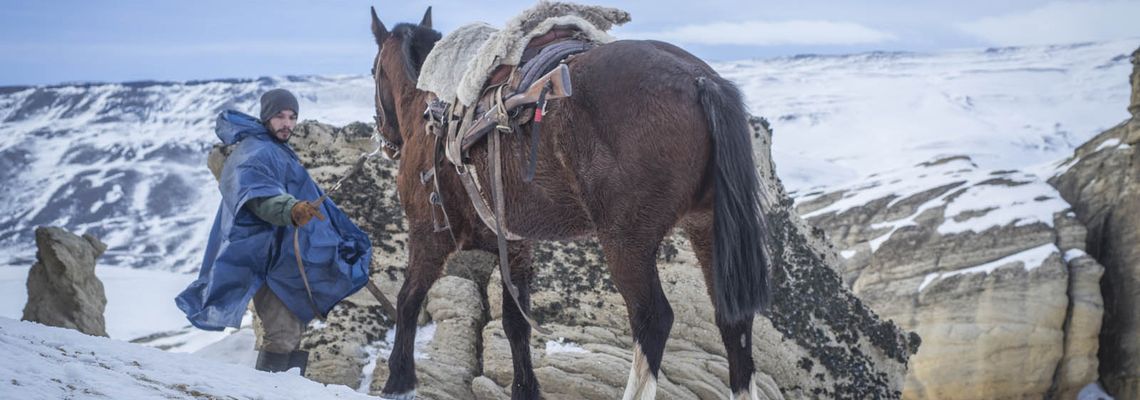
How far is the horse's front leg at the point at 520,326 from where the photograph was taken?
654 cm

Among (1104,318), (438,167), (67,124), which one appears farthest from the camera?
(67,124)

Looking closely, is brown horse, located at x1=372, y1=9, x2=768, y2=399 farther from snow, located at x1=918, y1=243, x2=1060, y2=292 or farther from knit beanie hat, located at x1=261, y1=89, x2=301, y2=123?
snow, located at x1=918, y1=243, x2=1060, y2=292

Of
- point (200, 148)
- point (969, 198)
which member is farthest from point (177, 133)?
point (969, 198)

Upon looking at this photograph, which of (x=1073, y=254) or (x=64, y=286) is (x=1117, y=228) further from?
(x=64, y=286)

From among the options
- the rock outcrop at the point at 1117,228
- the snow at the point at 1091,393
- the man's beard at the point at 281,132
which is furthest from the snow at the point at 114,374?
the rock outcrop at the point at 1117,228

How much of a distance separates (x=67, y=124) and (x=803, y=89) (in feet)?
202

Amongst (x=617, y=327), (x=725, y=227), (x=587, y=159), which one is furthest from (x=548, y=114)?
(x=617, y=327)

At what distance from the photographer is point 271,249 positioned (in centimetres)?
653

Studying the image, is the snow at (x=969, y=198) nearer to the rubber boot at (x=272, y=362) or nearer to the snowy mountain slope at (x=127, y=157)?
the rubber boot at (x=272, y=362)

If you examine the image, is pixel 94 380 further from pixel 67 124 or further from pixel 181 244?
pixel 67 124

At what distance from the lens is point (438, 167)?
20.5 feet

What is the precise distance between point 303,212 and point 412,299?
1020 mm

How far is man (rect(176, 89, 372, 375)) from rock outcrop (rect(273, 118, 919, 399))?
1624 millimetres

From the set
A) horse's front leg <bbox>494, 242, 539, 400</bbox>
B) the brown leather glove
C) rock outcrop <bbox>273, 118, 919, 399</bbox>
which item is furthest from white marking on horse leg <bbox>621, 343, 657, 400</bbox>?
rock outcrop <bbox>273, 118, 919, 399</bbox>
